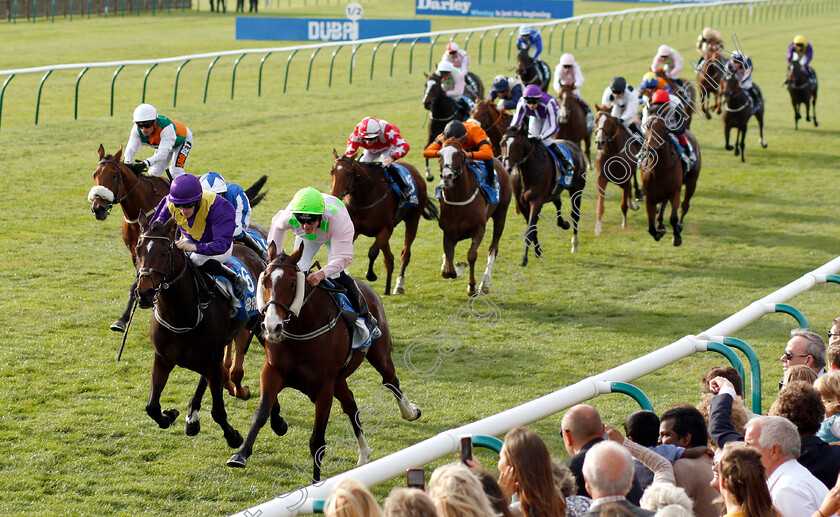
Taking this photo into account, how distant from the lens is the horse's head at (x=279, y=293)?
5293mm

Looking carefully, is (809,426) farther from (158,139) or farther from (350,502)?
(158,139)

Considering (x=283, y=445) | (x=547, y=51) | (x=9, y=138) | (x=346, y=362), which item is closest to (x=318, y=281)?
(x=346, y=362)

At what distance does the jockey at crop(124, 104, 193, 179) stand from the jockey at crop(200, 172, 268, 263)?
1.54m

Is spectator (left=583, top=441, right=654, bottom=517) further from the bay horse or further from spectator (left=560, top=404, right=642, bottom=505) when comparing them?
the bay horse

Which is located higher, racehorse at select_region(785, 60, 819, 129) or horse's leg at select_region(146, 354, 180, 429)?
racehorse at select_region(785, 60, 819, 129)

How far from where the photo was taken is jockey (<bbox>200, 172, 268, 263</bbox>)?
7.41 m

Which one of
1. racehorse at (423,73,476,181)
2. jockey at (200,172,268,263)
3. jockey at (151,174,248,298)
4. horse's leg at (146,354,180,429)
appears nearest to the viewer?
horse's leg at (146,354,180,429)

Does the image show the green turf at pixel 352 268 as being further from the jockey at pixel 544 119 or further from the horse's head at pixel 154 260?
the jockey at pixel 544 119

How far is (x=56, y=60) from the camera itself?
23984 mm

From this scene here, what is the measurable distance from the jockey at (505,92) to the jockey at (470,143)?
4052 mm

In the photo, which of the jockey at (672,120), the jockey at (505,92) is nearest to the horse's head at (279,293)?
the jockey at (672,120)

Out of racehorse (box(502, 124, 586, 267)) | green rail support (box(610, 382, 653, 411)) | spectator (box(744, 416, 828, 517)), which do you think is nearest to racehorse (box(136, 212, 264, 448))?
green rail support (box(610, 382, 653, 411))

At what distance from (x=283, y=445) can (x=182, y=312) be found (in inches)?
45.3

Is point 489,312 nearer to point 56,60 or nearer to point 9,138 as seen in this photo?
point 9,138
